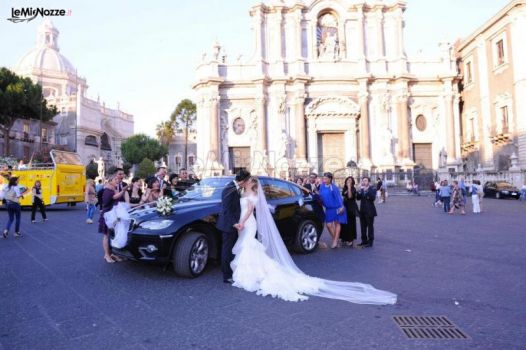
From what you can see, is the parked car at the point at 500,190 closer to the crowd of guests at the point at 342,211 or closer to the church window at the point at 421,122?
the church window at the point at 421,122

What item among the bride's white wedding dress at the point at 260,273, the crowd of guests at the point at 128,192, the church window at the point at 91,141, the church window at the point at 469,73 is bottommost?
the bride's white wedding dress at the point at 260,273

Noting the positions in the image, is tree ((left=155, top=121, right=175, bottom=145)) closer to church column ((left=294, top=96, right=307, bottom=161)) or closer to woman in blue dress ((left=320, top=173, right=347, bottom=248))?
church column ((left=294, top=96, right=307, bottom=161))

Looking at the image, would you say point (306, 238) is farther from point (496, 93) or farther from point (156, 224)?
point (496, 93)

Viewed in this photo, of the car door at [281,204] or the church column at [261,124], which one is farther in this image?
the church column at [261,124]

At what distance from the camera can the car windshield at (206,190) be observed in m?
6.26

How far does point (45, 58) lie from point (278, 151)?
2191 inches

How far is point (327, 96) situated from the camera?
31.2 m

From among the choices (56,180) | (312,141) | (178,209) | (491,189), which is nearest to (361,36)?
(312,141)

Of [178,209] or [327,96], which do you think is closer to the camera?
[178,209]

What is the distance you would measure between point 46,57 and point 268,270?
7418 cm

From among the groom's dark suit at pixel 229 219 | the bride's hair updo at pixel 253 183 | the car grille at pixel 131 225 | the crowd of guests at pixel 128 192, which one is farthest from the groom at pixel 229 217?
the crowd of guests at pixel 128 192

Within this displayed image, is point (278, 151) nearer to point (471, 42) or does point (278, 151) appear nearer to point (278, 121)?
point (278, 121)

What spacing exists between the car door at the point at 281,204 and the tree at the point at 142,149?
157 feet

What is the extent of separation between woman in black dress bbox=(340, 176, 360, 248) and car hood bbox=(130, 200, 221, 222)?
3356 millimetres
